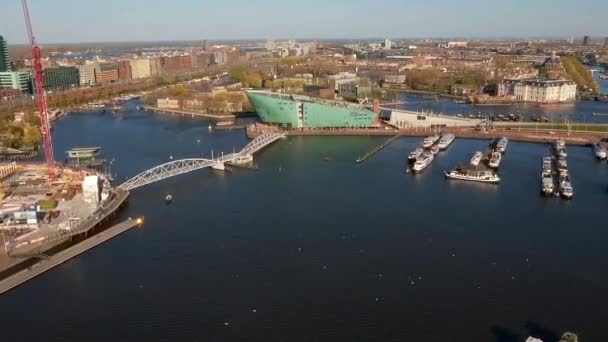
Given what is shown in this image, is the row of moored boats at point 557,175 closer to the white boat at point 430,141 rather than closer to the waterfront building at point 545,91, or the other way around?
the white boat at point 430,141

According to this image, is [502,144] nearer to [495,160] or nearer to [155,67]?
[495,160]

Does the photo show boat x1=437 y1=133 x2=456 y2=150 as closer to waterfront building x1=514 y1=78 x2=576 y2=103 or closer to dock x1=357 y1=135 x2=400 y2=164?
dock x1=357 y1=135 x2=400 y2=164

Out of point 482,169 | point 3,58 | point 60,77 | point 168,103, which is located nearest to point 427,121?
point 482,169

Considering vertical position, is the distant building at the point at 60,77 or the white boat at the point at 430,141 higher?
the distant building at the point at 60,77

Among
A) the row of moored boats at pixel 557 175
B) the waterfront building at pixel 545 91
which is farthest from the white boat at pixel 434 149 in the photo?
the waterfront building at pixel 545 91

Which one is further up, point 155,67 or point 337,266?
point 155,67

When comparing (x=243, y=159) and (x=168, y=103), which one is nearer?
(x=243, y=159)

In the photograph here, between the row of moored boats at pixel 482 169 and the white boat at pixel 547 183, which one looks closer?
the white boat at pixel 547 183
